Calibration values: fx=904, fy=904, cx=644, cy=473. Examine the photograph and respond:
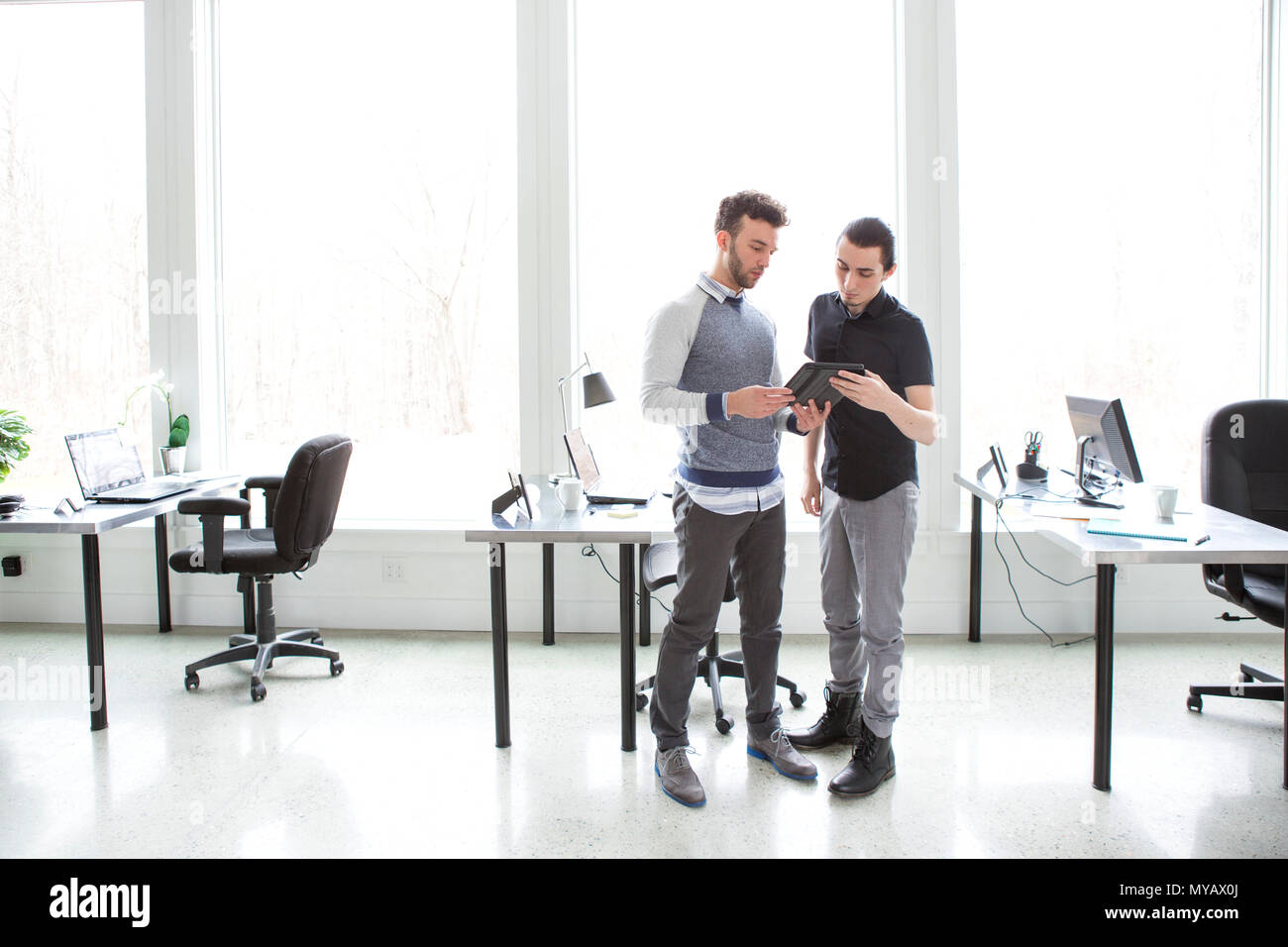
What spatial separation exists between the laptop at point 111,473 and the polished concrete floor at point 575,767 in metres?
0.75

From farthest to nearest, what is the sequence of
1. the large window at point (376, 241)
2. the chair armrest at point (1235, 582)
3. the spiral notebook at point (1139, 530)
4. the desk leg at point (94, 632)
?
the large window at point (376, 241) < the desk leg at point (94, 632) < the chair armrest at point (1235, 582) < the spiral notebook at point (1139, 530)

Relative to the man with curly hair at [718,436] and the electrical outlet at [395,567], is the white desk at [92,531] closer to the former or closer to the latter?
the electrical outlet at [395,567]

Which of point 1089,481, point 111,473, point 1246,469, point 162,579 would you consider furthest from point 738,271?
point 162,579

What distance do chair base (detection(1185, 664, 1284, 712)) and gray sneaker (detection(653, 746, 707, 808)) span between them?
191 cm

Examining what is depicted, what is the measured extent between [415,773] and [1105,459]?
8.37 ft

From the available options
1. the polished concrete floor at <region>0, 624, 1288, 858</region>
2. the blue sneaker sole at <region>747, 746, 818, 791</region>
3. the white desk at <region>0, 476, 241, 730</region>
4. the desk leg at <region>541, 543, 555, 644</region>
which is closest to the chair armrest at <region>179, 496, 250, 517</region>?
the white desk at <region>0, 476, 241, 730</region>

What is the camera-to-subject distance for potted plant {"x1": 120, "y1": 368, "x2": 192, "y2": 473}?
414 centimetres

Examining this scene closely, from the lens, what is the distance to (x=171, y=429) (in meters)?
4.23

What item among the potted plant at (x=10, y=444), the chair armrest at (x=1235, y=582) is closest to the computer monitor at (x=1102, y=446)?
the chair armrest at (x=1235, y=582)

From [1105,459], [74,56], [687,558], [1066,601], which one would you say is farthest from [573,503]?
[74,56]

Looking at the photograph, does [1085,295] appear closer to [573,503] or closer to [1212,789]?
[1212,789]

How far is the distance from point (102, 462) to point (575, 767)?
2304 mm

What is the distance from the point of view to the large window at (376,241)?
4.29 metres

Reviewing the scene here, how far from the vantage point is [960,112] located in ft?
13.6
